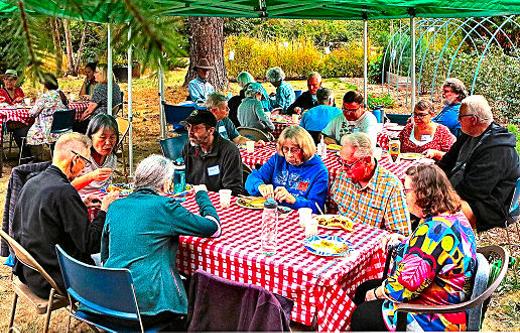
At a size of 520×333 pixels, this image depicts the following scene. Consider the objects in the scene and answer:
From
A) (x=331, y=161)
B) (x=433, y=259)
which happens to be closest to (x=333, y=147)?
(x=331, y=161)

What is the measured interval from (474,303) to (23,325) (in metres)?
3.02

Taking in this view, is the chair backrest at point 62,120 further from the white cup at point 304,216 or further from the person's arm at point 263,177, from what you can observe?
the white cup at point 304,216

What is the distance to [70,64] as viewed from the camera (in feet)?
2.40

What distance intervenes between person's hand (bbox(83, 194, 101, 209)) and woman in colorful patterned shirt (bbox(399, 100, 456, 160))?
10.8 ft

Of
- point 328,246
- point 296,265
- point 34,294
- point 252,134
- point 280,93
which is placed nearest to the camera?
point 296,265

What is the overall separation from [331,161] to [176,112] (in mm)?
3899

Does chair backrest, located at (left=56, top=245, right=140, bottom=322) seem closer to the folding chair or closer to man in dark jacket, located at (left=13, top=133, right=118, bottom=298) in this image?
the folding chair

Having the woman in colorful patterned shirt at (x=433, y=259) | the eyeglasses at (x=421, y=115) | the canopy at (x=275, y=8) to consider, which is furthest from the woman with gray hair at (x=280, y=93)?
the woman in colorful patterned shirt at (x=433, y=259)

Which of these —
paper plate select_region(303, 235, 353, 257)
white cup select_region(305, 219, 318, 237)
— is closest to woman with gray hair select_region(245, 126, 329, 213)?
white cup select_region(305, 219, 318, 237)

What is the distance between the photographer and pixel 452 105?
692cm

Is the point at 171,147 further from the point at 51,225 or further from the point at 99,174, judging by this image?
the point at 51,225

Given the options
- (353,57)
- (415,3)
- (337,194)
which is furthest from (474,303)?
(353,57)

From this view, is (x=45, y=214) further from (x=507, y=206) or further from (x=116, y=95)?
(x=116, y=95)

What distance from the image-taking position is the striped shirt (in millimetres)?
4078
